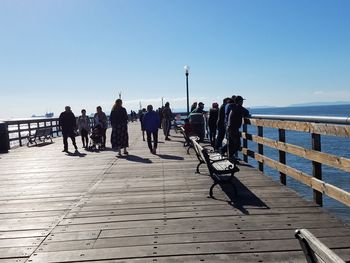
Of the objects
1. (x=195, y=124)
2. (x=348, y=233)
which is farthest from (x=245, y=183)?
(x=195, y=124)

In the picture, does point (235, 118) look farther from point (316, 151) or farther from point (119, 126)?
point (119, 126)

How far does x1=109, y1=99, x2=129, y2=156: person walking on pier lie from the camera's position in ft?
51.9

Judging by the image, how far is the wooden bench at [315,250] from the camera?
238 centimetres

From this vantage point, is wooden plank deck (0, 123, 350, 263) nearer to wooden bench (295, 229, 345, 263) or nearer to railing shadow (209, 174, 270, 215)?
railing shadow (209, 174, 270, 215)

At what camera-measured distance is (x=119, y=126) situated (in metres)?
16.1

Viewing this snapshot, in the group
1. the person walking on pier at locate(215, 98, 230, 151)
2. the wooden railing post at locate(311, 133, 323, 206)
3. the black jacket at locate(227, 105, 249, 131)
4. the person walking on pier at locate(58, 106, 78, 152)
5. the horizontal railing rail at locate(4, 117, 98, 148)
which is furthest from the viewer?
the horizontal railing rail at locate(4, 117, 98, 148)

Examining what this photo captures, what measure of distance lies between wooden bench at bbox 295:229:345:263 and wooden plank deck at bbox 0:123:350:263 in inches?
75.9

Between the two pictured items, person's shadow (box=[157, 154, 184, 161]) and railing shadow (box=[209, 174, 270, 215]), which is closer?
railing shadow (box=[209, 174, 270, 215])

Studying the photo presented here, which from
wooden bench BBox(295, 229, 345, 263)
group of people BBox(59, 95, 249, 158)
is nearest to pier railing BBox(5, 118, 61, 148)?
group of people BBox(59, 95, 249, 158)

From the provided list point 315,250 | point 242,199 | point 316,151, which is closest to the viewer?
point 315,250

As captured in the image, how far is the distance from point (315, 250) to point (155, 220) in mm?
3901

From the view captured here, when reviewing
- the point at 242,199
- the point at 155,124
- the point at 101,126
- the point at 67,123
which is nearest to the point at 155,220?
the point at 242,199

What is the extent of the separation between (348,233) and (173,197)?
10.3 feet

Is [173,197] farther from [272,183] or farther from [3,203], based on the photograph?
[3,203]
